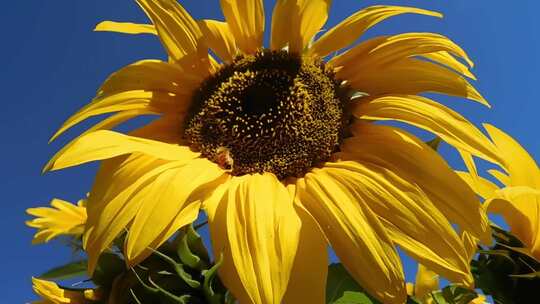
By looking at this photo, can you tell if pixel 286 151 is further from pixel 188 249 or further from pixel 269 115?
pixel 188 249

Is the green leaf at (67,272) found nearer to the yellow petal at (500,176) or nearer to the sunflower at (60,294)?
the sunflower at (60,294)

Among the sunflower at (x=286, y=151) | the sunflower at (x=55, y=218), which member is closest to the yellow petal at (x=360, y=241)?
the sunflower at (x=286, y=151)

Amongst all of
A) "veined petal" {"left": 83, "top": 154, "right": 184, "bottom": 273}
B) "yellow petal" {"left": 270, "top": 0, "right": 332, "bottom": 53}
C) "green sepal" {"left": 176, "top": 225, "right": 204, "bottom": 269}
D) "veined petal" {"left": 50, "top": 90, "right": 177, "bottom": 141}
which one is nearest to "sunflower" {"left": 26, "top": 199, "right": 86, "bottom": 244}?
"veined petal" {"left": 50, "top": 90, "right": 177, "bottom": 141}

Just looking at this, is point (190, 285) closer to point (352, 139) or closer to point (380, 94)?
point (352, 139)

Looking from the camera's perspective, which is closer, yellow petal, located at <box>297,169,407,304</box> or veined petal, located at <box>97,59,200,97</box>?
yellow petal, located at <box>297,169,407,304</box>

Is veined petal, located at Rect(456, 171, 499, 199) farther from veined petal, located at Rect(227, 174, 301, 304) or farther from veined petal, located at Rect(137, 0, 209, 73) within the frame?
veined petal, located at Rect(137, 0, 209, 73)

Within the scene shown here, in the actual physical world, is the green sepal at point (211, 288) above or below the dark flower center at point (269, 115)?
below

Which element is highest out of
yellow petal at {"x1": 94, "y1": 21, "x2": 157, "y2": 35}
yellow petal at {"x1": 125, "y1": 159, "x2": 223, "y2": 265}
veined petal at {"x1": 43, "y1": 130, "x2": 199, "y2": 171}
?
yellow petal at {"x1": 94, "y1": 21, "x2": 157, "y2": 35}

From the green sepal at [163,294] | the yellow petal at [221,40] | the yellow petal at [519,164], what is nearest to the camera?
the green sepal at [163,294]

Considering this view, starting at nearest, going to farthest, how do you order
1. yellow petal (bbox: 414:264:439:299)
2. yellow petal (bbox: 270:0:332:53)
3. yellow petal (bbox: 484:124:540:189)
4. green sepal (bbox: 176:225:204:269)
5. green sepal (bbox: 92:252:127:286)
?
green sepal (bbox: 176:225:204:269), green sepal (bbox: 92:252:127:286), yellow petal (bbox: 270:0:332:53), yellow petal (bbox: 484:124:540:189), yellow petal (bbox: 414:264:439:299)
